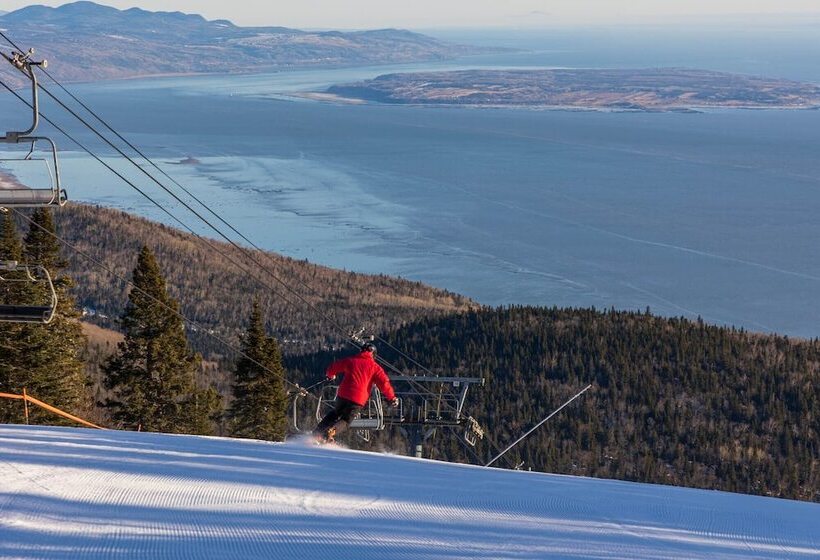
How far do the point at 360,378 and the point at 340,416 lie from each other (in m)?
0.62

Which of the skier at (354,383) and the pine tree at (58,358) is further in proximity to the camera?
the pine tree at (58,358)

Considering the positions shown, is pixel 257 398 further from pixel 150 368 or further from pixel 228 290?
pixel 228 290

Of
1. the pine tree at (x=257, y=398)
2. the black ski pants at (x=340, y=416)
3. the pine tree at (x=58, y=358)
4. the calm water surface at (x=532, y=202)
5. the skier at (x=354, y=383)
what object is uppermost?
the skier at (x=354, y=383)

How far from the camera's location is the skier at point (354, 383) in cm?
1241

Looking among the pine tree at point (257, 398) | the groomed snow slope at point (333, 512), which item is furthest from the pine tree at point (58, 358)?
the groomed snow slope at point (333, 512)

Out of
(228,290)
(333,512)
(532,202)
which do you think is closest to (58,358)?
(333,512)

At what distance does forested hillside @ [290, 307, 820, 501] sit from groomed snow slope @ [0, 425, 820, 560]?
22790mm

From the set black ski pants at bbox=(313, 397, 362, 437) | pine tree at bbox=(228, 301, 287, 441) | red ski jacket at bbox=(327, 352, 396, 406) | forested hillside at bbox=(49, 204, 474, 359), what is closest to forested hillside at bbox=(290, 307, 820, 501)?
pine tree at bbox=(228, 301, 287, 441)

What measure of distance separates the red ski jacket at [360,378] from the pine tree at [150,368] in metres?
14.2

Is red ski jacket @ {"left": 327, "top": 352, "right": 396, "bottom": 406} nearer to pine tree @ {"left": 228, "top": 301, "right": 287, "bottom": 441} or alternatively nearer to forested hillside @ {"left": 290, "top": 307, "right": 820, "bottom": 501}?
pine tree @ {"left": 228, "top": 301, "right": 287, "bottom": 441}

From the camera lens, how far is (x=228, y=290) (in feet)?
245

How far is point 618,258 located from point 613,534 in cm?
6854

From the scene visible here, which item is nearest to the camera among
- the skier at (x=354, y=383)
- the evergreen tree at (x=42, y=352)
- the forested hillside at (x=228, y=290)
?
the skier at (x=354, y=383)

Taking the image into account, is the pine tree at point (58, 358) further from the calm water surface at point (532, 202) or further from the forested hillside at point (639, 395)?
the calm water surface at point (532, 202)
